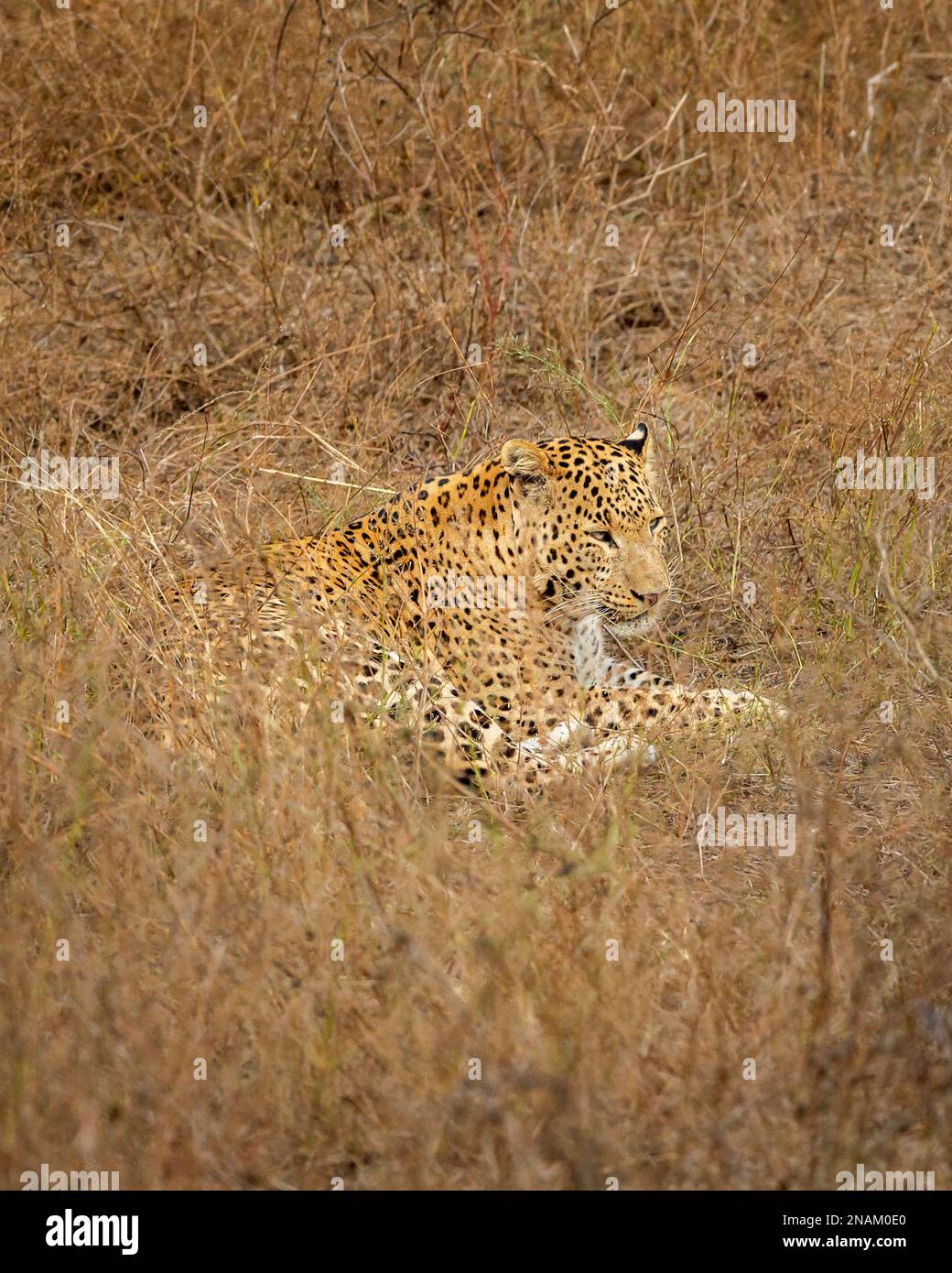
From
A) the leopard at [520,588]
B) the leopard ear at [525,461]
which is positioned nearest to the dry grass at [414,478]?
the leopard at [520,588]

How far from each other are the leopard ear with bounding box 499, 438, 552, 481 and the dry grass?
2.48ft

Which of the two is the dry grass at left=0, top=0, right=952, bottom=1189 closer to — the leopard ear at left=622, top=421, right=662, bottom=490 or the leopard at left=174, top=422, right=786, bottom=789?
the leopard at left=174, top=422, right=786, bottom=789

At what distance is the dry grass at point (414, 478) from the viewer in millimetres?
3299

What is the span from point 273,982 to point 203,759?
1.05 meters

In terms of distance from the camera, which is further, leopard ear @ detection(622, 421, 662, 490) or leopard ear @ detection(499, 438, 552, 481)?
leopard ear @ detection(622, 421, 662, 490)

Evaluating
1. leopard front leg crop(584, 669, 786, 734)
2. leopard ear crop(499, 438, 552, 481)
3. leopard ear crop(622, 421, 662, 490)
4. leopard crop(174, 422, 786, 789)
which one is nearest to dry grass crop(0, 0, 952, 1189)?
leopard front leg crop(584, 669, 786, 734)

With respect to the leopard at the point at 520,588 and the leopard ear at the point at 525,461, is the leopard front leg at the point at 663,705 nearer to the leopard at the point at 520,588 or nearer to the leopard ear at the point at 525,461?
the leopard at the point at 520,588

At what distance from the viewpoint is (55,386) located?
7250mm

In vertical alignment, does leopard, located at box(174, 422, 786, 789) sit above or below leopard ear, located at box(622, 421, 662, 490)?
below

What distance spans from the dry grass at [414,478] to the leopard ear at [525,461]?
29.8 inches

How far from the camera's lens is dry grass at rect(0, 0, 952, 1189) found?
3299 millimetres

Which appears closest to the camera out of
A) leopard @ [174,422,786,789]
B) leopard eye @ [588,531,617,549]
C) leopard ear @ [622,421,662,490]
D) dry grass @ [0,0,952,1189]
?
dry grass @ [0,0,952,1189]

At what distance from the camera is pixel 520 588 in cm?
567

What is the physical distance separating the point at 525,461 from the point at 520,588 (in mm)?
484
